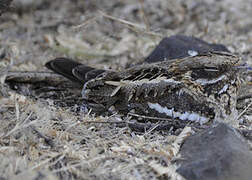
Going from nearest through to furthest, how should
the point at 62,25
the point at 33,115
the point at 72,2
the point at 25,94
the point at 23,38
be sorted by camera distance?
the point at 33,115
the point at 25,94
the point at 23,38
the point at 62,25
the point at 72,2

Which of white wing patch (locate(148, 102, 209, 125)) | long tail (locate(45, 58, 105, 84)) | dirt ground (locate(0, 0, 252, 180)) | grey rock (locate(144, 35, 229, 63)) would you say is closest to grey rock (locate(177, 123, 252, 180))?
dirt ground (locate(0, 0, 252, 180))

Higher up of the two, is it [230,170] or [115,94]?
[115,94]

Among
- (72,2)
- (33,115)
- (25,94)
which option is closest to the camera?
(33,115)

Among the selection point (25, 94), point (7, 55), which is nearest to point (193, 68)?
point (25, 94)

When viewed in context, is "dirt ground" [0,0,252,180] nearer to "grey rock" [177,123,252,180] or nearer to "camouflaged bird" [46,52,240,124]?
"grey rock" [177,123,252,180]

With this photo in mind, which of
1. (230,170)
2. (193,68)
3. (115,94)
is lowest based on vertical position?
(230,170)

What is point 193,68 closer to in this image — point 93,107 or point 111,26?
point 93,107

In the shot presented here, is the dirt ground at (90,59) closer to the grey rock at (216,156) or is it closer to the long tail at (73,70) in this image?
the grey rock at (216,156)
